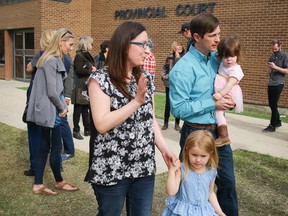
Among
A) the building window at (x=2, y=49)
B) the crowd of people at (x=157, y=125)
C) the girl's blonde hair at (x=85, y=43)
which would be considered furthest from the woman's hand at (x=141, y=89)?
the building window at (x=2, y=49)

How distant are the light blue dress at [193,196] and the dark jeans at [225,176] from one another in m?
0.35

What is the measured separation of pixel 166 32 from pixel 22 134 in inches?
298

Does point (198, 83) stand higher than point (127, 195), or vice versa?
point (198, 83)

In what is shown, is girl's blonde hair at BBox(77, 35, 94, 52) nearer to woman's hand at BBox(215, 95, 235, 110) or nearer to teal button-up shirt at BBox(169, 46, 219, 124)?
teal button-up shirt at BBox(169, 46, 219, 124)

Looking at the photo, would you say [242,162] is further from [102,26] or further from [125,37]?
[102,26]

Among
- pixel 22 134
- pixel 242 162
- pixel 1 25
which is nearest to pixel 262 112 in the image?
pixel 242 162

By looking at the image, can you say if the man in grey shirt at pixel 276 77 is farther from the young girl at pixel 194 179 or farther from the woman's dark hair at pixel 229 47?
the young girl at pixel 194 179

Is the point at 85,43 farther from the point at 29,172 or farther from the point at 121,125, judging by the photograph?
the point at 121,125

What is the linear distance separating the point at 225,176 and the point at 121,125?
1.17 m

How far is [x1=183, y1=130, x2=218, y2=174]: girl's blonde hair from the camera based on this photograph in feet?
7.91

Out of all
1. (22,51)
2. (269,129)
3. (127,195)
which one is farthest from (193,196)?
(22,51)

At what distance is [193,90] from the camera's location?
2.58 m

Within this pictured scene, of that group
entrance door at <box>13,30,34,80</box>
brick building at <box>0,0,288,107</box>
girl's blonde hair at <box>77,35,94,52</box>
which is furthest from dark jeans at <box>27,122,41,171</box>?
entrance door at <box>13,30,34,80</box>

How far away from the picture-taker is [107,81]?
203 centimetres
